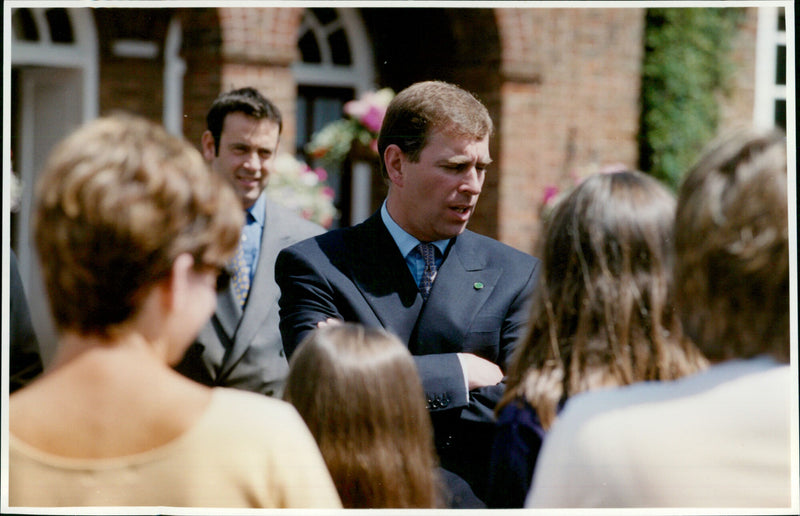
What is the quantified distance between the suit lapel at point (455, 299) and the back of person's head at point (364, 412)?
1.40 ft

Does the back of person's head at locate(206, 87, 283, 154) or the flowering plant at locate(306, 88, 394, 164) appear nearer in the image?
the back of person's head at locate(206, 87, 283, 154)

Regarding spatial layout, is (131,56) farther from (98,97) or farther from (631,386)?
(631,386)

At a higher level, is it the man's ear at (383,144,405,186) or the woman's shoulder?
the man's ear at (383,144,405,186)

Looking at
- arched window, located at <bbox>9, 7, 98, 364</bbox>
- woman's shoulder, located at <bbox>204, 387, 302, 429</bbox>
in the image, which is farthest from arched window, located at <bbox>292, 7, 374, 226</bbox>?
woman's shoulder, located at <bbox>204, 387, 302, 429</bbox>

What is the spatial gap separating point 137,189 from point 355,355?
555 millimetres

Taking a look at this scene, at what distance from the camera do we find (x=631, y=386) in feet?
5.16

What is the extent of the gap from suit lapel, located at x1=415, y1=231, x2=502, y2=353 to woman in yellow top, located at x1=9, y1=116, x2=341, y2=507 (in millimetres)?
818

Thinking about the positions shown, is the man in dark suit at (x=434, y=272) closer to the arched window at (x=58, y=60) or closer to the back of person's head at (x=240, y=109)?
the back of person's head at (x=240, y=109)

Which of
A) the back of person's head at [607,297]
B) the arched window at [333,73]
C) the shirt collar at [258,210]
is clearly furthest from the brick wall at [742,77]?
Result: the back of person's head at [607,297]

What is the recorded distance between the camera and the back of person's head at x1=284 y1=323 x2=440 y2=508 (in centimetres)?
172

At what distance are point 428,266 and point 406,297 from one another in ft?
0.41

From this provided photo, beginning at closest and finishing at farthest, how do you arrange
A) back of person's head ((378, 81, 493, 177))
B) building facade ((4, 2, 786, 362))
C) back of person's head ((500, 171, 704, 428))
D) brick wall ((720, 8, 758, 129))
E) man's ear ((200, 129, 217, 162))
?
back of person's head ((500, 171, 704, 428))
back of person's head ((378, 81, 493, 177))
man's ear ((200, 129, 217, 162))
building facade ((4, 2, 786, 362))
brick wall ((720, 8, 758, 129))

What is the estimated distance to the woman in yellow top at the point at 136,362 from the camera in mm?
1353

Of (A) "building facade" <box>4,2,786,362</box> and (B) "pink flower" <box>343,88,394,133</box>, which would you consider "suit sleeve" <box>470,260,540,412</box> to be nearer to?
(B) "pink flower" <box>343,88,394,133</box>
